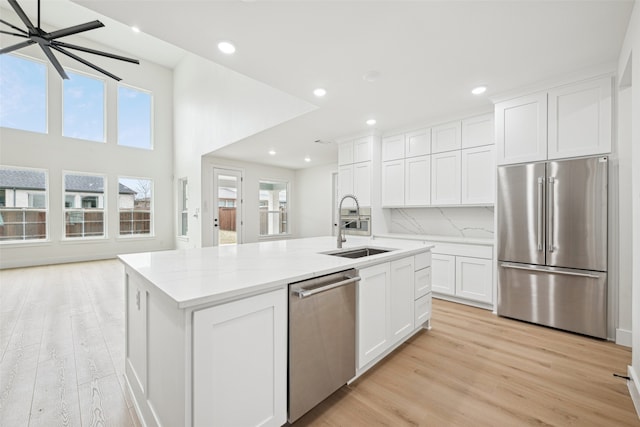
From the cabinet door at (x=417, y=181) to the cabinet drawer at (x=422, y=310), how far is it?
178 centimetres

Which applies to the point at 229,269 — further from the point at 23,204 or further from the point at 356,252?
the point at 23,204

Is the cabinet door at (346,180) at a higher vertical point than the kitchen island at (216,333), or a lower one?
higher

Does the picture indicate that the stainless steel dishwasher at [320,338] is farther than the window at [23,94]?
No

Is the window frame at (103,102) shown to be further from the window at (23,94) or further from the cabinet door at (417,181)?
the cabinet door at (417,181)

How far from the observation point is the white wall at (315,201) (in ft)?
22.9

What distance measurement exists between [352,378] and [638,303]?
5.92ft

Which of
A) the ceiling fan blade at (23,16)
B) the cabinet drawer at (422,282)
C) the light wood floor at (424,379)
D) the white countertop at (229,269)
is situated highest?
the ceiling fan blade at (23,16)

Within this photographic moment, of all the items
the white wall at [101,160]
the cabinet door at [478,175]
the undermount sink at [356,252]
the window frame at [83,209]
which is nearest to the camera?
the undermount sink at [356,252]

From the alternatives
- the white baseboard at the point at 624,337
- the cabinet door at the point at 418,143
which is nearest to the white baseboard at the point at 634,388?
the white baseboard at the point at 624,337

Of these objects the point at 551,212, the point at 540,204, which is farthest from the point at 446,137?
the point at 551,212

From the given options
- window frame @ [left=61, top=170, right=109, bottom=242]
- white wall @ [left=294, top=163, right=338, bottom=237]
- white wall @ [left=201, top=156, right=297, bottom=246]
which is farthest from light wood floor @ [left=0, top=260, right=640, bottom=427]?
white wall @ [left=294, top=163, right=338, bottom=237]

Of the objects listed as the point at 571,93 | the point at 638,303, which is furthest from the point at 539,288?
the point at 571,93

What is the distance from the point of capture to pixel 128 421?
1517mm

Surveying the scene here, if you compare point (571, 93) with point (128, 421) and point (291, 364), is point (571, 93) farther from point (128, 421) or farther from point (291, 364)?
point (128, 421)
